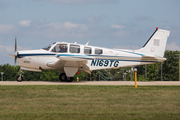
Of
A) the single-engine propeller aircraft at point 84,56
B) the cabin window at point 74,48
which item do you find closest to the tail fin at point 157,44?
the single-engine propeller aircraft at point 84,56

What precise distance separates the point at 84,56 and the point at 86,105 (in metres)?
8.61

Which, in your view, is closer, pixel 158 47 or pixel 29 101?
pixel 29 101

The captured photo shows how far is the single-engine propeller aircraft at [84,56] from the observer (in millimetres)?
19000

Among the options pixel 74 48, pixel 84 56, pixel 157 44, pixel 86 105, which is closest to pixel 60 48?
pixel 74 48

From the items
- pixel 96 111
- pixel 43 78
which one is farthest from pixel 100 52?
pixel 43 78

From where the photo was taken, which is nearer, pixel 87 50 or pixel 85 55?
pixel 85 55

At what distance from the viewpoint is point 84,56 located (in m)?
17.9

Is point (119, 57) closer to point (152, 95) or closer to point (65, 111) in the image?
point (152, 95)

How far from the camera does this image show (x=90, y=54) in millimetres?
19328

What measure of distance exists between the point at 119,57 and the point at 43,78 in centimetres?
8644

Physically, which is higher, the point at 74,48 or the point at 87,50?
the point at 74,48

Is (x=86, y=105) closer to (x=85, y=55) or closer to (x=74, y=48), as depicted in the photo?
(x=85, y=55)

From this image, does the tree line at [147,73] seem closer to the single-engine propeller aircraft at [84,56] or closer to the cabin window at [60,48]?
the single-engine propeller aircraft at [84,56]

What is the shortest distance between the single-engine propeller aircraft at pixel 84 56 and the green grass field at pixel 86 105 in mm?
6354
